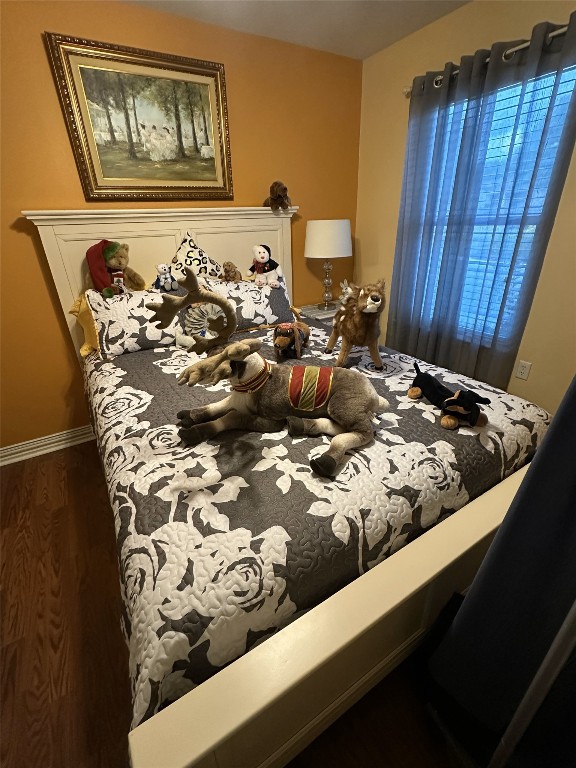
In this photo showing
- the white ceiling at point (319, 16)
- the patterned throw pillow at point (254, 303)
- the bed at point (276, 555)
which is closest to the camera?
the bed at point (276, 555)

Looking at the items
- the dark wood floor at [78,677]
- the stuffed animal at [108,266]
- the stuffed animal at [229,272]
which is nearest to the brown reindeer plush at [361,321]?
the stuffed animal at [229,272]

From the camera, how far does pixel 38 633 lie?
50.6 inches

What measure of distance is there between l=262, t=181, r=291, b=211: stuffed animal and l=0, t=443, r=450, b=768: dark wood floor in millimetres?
2291

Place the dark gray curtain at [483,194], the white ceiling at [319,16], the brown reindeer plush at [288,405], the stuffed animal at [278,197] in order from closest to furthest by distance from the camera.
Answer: the brown reindeer plush at [288,405], the dark gray curtain at [483,194], the white ceiling at [319,16], the stuffed animal at [278,197]

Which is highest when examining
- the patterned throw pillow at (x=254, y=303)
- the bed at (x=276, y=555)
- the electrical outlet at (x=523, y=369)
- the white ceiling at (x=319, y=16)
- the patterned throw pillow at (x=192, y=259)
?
the white ceiling at (x=319, y=16)

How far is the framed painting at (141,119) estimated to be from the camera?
1850mm

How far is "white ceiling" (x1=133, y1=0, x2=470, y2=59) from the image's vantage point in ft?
6.29

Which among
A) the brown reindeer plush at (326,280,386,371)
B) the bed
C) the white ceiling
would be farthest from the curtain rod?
the bed

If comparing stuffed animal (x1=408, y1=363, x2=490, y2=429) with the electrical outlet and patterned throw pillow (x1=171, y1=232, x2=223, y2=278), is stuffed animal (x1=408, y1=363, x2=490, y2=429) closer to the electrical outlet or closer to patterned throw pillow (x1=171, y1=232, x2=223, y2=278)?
the electrical outlet

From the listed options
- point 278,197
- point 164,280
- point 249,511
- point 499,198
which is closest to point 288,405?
point 249,511

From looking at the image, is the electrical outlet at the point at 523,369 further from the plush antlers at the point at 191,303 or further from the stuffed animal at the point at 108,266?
the stuffed animal at the point at 108,266

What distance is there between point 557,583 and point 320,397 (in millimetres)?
734

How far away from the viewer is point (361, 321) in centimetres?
164

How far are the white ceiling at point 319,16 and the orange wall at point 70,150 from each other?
0.07m
